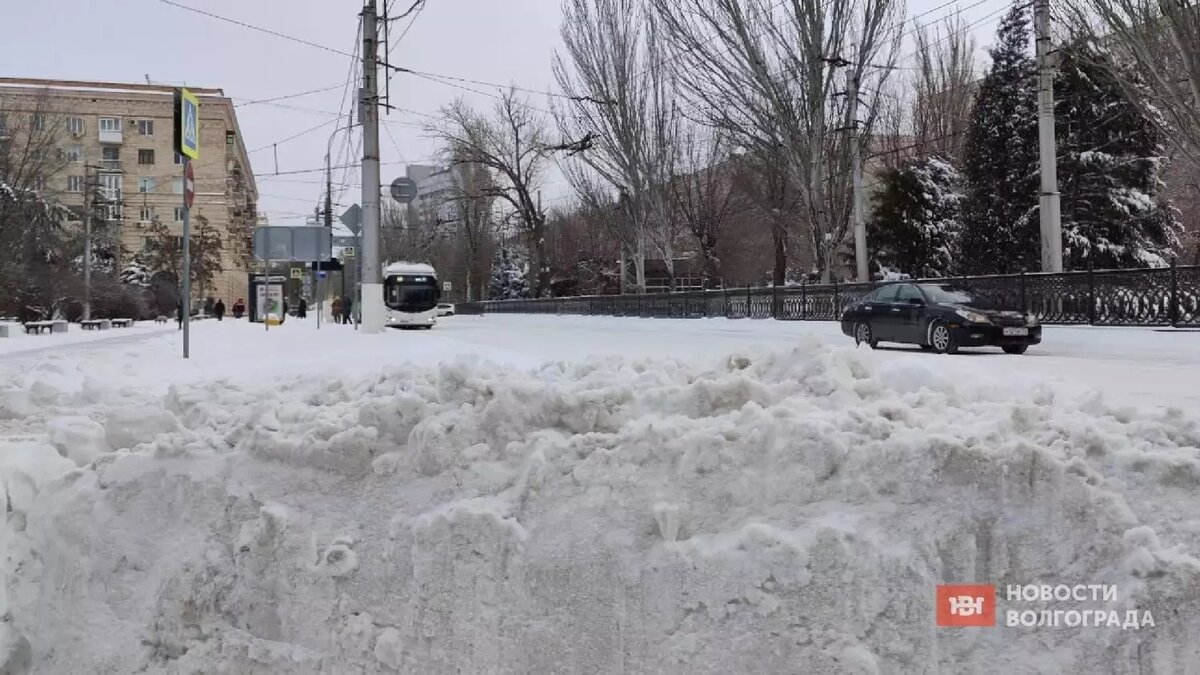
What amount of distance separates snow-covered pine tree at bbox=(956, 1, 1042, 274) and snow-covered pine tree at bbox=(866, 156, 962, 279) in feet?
7.70

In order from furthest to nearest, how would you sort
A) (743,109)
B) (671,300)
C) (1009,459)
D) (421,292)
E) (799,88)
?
(671,300), (421,292), (743,109), (799,88), (1009,459)

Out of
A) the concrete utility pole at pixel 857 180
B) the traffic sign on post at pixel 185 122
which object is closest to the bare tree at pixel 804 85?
the concrete utility pole at pixel 857 180

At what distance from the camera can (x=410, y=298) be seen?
33.8m

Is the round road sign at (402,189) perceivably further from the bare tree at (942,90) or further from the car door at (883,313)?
the bare tree at (942,90)

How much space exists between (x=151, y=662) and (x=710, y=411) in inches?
107

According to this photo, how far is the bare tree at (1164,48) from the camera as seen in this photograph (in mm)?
17188

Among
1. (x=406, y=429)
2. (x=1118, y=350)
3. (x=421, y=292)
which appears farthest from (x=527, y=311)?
(x=406, y=429)

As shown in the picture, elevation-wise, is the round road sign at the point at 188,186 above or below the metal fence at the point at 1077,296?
above

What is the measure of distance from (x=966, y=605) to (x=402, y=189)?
1789 cm

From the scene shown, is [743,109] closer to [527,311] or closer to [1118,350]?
[1118,350]

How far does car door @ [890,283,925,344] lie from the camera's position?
53.4 ft

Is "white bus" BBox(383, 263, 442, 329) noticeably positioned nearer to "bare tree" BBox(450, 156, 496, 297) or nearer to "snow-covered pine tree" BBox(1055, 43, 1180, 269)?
"bare tree" BBox(450, 156, 496, 297)

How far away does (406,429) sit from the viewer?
421 centimetres

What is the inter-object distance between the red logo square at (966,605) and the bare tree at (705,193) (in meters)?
37.8
